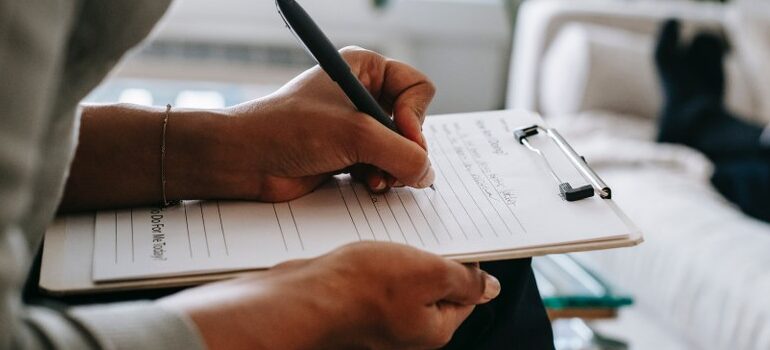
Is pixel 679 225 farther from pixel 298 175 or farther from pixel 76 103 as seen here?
pixel 76 103

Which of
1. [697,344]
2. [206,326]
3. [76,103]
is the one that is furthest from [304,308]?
[697,344]

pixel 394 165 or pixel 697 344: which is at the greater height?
pixel 394 165

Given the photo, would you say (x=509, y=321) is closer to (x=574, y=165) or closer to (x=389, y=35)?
(x=574, y=165)

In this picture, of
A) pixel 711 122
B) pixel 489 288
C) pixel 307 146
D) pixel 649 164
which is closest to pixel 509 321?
pixel 489 288

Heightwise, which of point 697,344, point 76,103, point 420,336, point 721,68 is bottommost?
point 697,344

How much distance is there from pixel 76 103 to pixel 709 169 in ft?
4.85

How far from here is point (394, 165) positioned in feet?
2.02

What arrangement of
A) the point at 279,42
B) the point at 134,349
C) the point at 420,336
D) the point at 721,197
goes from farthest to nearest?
the point at 279,42 → the point at 721,197 → the point at 420,336 → the point at 134,349

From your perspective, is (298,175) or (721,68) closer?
(298,175)

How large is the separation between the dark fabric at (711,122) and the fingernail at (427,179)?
109 cm

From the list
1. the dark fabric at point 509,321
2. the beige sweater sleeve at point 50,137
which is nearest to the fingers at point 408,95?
the dark fabric at point 509,321

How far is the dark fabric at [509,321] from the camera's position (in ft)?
2.00

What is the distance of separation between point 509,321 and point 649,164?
114 cm

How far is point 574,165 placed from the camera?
2.24 feet
